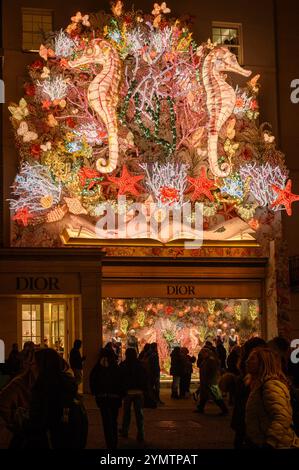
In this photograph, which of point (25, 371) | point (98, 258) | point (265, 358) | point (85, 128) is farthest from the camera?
point (85, 128)

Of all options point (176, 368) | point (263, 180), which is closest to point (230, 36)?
point (263, 180)

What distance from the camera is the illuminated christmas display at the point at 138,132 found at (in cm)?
2822

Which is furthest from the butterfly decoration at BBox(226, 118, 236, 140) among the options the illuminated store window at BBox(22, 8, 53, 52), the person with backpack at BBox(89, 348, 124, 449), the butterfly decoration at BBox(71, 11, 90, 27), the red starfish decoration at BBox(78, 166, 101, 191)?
the person with backpack at BBox(89, 348, 124, 449)

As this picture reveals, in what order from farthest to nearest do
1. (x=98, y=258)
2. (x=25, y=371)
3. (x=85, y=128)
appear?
(x=85, y=128), (x=98, y=258), (x=25, y=371)

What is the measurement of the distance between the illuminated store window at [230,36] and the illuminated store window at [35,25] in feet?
18.5

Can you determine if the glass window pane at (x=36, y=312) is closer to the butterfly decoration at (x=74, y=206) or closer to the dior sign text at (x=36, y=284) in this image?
the dior sign text at (x=36, y=284)

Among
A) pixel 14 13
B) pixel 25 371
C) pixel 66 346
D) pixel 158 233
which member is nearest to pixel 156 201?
pixel 158 233

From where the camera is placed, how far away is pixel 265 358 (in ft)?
28.5

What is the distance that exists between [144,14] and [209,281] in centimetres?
872

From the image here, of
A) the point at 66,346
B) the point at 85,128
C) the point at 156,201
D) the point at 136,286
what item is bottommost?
the point at 66,346

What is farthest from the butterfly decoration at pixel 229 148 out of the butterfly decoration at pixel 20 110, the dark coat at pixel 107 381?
the dark coat at pixel 107 381

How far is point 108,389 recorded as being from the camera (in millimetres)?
14258

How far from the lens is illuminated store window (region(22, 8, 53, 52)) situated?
2956 cm

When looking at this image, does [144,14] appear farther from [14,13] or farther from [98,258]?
[98,258]
